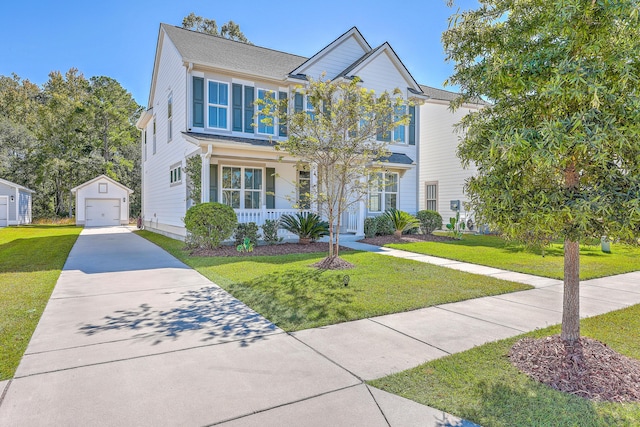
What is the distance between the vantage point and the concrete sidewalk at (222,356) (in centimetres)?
267

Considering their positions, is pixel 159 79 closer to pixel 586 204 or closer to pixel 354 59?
pixel 354 59

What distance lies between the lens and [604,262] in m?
Answer: 9.82

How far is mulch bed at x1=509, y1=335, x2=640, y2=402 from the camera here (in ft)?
9.92

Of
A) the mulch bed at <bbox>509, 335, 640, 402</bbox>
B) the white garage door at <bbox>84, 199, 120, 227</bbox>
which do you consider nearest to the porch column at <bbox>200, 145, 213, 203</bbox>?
the mulch bed at <bbox>509, 335, 640, 402</bbox>

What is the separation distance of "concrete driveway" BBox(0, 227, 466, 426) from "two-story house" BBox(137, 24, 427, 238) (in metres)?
6.97

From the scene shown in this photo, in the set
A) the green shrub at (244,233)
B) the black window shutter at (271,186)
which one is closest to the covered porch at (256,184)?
the black window shutter at (271,186)

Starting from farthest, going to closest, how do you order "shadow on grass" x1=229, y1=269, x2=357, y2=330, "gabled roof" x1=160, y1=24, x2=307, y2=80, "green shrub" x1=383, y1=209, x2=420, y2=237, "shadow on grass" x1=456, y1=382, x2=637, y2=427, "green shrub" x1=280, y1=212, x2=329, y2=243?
"green shrub" x1=383, y1=209, x2=420, y2=237 < "gabled roof" x1=160, y1=24, x2=307, y2=80 < "green shrub" x1=280, y1=212, x2=329, y2=243 < "shadow on grass" x1=229, y1=269, x2=357, y2=330 < "shadow on grass" x1=456, y1=382, x2=637, y2=427

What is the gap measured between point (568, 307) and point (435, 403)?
1.89 metres

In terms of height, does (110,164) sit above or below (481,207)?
above

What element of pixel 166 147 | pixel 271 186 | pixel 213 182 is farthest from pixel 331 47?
pixel 166 147

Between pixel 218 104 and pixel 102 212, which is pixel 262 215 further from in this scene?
pixel 102 212

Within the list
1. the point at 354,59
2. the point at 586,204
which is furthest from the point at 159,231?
the point at 586,204

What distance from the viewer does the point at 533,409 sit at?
273cm

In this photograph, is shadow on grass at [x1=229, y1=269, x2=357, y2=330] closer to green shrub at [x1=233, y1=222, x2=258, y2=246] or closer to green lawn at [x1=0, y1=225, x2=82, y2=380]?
green lawn at [x1=0, y1=225, x2=82, y2=380]
